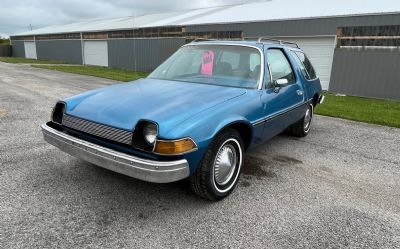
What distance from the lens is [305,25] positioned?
13609 millimetres

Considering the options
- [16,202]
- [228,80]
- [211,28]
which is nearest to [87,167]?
[16,202]

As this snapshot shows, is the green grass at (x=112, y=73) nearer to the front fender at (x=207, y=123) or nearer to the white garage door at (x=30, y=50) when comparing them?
the front fender at (x=207, y=123)

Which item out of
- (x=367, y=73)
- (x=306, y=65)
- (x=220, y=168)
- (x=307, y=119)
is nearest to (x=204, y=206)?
(x=220, y=168)

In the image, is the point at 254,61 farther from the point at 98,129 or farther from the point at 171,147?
the point at 98,129

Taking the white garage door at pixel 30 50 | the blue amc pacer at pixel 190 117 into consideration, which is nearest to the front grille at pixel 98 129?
the blue amc pacer at pixel 190 117

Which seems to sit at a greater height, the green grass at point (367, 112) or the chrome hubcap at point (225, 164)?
the chrome hubcap at point (225, 164)

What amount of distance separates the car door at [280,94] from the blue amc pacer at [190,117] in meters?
0.01

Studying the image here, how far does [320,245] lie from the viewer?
271 centimetres

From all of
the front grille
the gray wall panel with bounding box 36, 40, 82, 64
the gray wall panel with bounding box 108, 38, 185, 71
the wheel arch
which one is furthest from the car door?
the gray wall panel with bounding box 36, 40, 82, 64

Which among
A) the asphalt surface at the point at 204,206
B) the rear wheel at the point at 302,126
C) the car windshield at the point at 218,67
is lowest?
the asphalt surface at the point at 204,206

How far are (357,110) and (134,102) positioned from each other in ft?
25.8

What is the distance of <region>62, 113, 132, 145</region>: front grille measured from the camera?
2.90 metres

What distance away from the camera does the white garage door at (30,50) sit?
123ft

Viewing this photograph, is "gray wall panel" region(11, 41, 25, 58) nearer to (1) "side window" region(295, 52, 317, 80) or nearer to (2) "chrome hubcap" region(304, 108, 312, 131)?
(1) "side window" region(295, 52, 317, 80)
